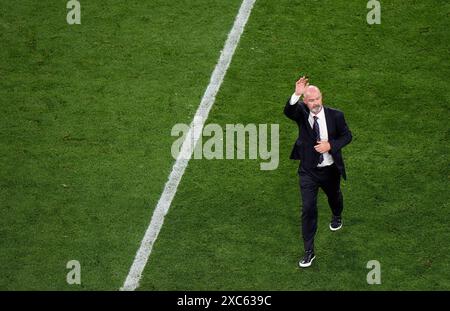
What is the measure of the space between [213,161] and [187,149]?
0.38m

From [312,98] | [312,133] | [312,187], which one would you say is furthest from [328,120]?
[312,187]

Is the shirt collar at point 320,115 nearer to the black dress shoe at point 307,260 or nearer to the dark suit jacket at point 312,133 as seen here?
the dark suit jacket at point 312,133

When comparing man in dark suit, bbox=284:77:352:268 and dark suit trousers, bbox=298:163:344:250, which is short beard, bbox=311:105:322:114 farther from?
dark suit trousers, bbox=298:163:344:250

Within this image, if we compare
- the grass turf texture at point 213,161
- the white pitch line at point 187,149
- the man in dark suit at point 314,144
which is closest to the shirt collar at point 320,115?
the man in dark suit at point 314,144

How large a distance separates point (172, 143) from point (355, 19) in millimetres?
3448

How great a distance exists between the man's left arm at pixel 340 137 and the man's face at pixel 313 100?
0.24m

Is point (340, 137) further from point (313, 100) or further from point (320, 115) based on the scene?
point (313, 100)

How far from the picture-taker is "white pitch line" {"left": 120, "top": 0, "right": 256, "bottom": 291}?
1100cm

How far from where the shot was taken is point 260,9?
1436cm

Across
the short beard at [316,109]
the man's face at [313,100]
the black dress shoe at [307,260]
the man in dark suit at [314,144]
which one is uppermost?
the man's face at [313,100]

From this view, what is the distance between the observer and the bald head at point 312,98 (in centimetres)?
1020

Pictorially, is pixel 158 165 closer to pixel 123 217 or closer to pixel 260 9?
pixel 123 217

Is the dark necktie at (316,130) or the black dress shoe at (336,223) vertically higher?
the dark necktie at (316,130)

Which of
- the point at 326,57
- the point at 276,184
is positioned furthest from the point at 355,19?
the point at 276,184
